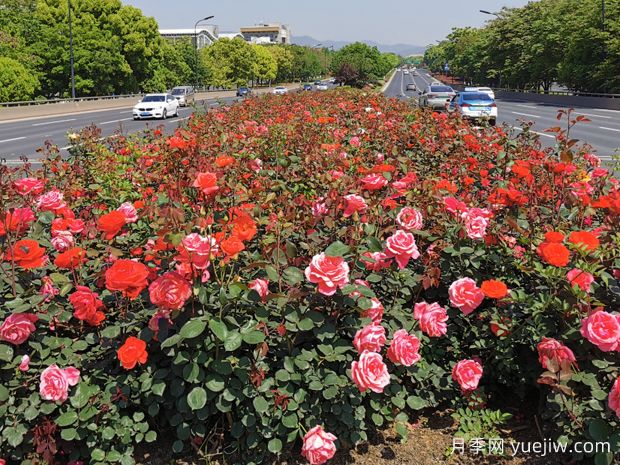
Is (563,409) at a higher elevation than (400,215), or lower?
lower

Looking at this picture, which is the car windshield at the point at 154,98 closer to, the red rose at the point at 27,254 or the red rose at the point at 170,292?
the red rose at the point at 27,254

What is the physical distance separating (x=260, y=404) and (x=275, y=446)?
23cm

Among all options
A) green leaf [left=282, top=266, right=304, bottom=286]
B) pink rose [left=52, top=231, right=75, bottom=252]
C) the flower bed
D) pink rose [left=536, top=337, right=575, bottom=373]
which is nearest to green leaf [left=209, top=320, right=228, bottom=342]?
the flower bed

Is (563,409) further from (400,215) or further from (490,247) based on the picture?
(400,215)

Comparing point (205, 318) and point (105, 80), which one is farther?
point (105, 80)

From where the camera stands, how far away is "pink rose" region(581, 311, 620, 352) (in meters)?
2.04

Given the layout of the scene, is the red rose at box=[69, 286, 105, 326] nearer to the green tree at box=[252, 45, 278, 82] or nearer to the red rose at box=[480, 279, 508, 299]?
the red rose at box=[480, 279, 508, 299]

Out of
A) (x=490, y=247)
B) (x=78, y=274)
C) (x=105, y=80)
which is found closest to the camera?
(x=78, y=274)

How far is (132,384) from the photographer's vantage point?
232cm

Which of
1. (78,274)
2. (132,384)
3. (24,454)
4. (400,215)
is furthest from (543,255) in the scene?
(24,454)

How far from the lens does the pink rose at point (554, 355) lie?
2.14 m

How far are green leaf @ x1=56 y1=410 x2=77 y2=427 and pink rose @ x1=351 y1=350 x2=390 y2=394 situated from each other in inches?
47.2

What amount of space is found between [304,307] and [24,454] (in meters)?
1.42

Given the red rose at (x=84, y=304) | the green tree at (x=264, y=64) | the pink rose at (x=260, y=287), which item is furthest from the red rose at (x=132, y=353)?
the green tree at (x=264, y=64)
